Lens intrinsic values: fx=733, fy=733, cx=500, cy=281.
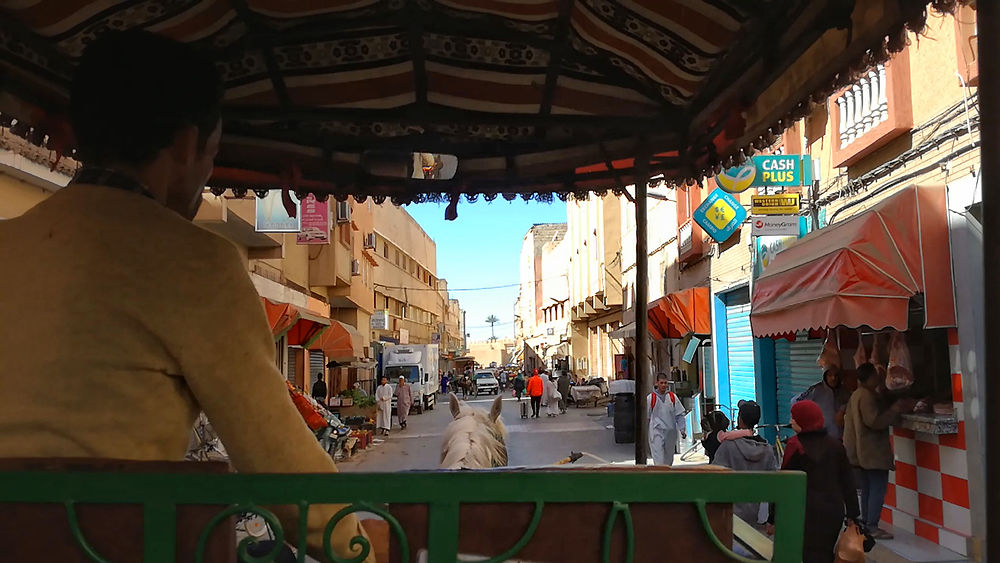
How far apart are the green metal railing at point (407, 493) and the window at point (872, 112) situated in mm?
7586

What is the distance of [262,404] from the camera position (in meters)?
1.21

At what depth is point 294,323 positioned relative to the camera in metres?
14.8

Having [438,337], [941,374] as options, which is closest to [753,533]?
[941,374]

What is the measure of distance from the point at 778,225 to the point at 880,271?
4.19 meters

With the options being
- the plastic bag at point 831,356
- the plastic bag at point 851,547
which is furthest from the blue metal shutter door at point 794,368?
the plastic bag at point 851,547

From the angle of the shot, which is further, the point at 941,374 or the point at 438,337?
the point at 438,337

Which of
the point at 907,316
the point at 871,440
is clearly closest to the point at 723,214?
the point at 871,440

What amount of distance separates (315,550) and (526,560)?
1.16 feet

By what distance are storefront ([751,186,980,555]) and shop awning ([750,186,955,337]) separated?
0.01 m

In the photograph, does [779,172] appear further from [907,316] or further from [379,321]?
[379,321]

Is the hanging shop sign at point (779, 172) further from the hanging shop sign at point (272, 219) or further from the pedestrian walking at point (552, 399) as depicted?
the pedestrian walking at point (552, 399)

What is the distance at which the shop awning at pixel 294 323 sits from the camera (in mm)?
13006

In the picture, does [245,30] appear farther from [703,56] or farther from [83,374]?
[83,374]

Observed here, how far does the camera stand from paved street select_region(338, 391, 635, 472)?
14508 mm
